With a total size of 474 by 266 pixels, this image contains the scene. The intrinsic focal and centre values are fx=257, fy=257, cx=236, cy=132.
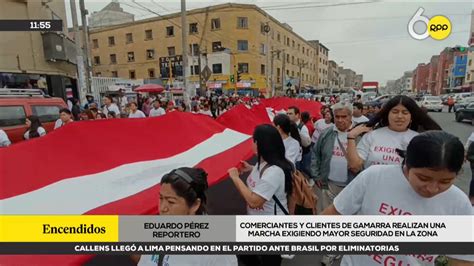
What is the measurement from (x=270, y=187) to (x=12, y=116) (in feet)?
18.5

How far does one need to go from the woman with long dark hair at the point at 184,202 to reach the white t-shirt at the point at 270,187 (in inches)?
19.1

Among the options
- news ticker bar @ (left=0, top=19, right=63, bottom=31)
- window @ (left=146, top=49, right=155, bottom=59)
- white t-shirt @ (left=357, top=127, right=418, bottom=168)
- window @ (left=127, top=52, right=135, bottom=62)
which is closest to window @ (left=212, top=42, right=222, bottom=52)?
window @ (left=146, top=49, right=155, bottom=59)

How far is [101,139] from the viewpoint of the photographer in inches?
81.0

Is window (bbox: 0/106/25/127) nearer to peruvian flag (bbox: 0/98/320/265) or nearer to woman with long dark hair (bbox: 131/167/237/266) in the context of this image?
peruvian flag (bbox: 0/98/320/265)

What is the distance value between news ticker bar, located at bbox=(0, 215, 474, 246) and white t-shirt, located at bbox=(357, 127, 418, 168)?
734 mm

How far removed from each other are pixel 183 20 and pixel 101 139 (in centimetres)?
879

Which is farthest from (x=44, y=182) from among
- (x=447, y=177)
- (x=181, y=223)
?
(x=447, y=177)

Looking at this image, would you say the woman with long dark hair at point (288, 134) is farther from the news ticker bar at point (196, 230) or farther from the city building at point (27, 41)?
the city building at point (27, 41)

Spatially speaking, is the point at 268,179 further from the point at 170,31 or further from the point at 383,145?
the point at 170,31

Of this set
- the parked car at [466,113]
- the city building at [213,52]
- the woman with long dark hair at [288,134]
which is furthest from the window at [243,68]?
the woman with long dark hair at [288,134]

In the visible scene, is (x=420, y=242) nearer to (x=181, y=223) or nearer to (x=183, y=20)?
(x=181, y=223)

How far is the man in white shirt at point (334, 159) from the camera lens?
2812 mm

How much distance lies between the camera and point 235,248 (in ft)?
4.85

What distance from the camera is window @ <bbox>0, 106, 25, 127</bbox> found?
15.7 feet
